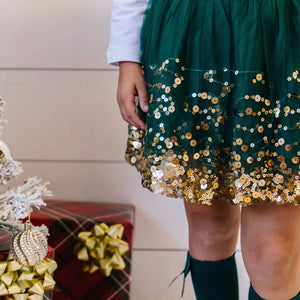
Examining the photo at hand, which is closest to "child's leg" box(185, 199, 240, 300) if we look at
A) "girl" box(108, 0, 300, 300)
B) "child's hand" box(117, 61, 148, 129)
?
"girl" box(108, 0, 300, 300)

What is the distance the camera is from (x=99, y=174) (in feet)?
4.60

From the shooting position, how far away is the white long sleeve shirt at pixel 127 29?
2.85ft

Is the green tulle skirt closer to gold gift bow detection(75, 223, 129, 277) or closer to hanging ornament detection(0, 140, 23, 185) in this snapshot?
hanging ornament detection(0, 140, 23, 185)

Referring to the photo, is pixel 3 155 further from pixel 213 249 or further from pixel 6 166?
pixel 213 249

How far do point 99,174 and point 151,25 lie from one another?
0.66 meters

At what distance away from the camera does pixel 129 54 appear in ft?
2.83

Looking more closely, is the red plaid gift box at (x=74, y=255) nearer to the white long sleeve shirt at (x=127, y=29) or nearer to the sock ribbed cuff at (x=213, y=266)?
the sock ribbed cuff at (x=213, y=266)

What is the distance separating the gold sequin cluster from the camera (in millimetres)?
731

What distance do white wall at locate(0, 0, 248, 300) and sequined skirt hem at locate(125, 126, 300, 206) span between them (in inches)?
23.8

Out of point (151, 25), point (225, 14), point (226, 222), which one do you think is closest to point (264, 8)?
point (225, 14)

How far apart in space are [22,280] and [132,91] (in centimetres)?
41

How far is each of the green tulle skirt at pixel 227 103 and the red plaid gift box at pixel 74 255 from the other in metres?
0.51

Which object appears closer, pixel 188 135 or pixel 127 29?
pixel 188 135

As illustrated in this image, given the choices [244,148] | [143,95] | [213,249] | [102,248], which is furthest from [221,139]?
[102,248]
